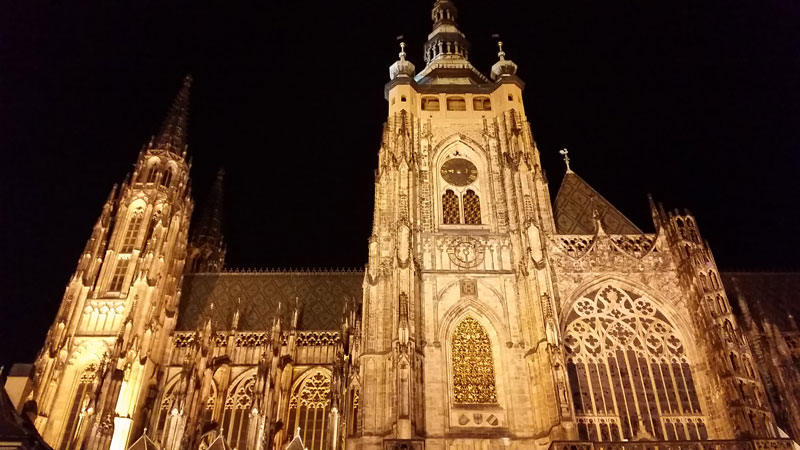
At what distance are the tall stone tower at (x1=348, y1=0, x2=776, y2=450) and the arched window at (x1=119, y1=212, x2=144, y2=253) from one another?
1646 cm

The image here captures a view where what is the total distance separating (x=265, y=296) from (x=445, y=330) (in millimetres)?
16462

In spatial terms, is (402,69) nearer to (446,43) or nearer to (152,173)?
(446,43)

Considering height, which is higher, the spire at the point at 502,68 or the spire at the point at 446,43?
the spire at the point at 446,43

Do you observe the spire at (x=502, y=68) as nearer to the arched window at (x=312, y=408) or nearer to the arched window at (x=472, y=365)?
the arched window at (x=472, y=365)

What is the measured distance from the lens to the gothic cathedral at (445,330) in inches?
870

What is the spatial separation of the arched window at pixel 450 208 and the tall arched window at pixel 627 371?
695cm

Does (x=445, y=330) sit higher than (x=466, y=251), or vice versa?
(x=466, y=251)

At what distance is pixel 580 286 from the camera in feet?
83.2

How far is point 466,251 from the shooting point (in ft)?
86.5

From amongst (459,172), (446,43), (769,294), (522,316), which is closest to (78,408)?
(522,316)

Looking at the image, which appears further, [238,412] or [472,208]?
[238,412]

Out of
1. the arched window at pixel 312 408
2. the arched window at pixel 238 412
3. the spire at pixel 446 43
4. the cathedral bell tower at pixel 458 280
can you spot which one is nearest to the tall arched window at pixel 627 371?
the cathedral bell tower at pixel 458 280

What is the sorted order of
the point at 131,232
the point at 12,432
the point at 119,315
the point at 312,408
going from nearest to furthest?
the point at 12,432, the point at 312,408, the point at 119,315, the point at 131,232

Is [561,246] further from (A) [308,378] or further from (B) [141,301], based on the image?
(B) [141,301]
